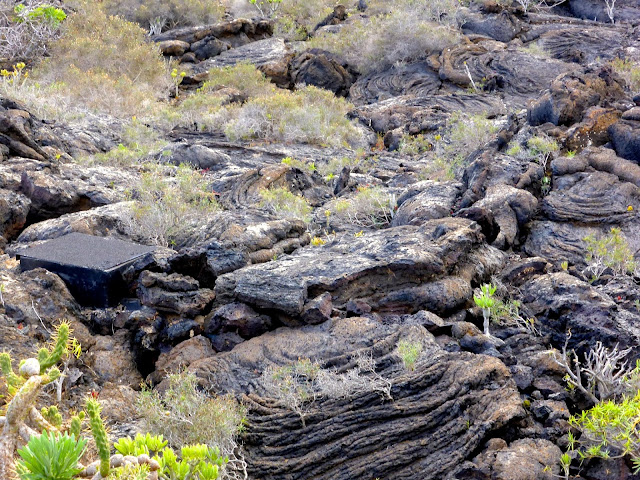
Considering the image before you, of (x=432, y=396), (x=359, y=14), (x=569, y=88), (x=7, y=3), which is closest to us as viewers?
(x=432, y=396)

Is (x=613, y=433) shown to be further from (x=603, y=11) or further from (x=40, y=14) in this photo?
(x=603, y=11)

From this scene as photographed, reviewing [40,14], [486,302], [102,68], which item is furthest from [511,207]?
[40,14]

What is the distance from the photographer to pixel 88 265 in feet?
19.9

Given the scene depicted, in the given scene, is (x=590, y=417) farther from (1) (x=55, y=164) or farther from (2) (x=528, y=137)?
(1) (x=55, y=164)

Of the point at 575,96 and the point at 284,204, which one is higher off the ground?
the point at 575,96

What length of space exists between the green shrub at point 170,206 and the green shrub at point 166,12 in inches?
667

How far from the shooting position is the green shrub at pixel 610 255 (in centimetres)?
636

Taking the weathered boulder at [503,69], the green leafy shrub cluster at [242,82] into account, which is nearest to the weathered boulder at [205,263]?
the weathered boulder at [503,69]

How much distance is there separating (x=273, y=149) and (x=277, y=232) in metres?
5.80

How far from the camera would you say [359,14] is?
24.1m

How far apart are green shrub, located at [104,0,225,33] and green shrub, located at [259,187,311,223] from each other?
17.6m

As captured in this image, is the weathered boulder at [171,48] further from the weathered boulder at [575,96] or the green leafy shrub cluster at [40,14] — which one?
the weathered boulder at [575,96]

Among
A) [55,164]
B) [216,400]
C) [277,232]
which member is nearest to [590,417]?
[216,400]

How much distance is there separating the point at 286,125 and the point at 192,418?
10404mm
